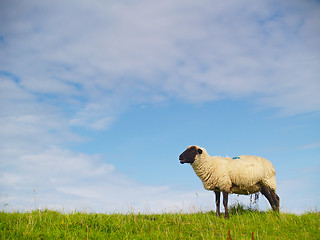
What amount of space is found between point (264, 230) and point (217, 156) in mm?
4185

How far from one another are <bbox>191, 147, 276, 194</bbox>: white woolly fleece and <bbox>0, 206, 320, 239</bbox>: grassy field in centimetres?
136

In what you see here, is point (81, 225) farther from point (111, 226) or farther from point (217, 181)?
point (217, 181)

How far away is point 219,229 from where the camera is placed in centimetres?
1095

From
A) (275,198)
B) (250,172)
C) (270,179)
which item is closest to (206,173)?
(250,172)

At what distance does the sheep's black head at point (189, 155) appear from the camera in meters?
13.4

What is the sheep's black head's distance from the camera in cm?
1335

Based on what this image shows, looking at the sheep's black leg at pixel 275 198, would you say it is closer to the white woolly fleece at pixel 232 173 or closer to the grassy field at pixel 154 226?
the white woolly fleece at pixel 232 173

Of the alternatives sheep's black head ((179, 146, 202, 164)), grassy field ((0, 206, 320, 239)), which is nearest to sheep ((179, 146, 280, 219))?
sheep's black head ((179, 146, 202, 164))

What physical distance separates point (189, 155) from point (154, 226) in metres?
3.71

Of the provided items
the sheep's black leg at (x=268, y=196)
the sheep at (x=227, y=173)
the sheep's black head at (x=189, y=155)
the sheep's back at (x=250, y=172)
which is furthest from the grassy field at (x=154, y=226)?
the sheep's black head at (x=189, y=155)

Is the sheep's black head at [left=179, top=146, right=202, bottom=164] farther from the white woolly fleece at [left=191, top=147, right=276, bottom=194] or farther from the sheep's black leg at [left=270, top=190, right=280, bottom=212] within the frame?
the sheep's black leg at [left=270, top=190, right=280, bottom=212]

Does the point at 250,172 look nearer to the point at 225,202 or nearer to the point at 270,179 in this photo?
the point at 270,179

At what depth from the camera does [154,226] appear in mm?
10961

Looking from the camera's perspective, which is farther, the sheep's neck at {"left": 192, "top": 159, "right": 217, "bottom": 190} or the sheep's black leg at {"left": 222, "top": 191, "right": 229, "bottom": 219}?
the sheep's neck at {"left": 192, "top": 159, "right": 217, "bottom": 190}
